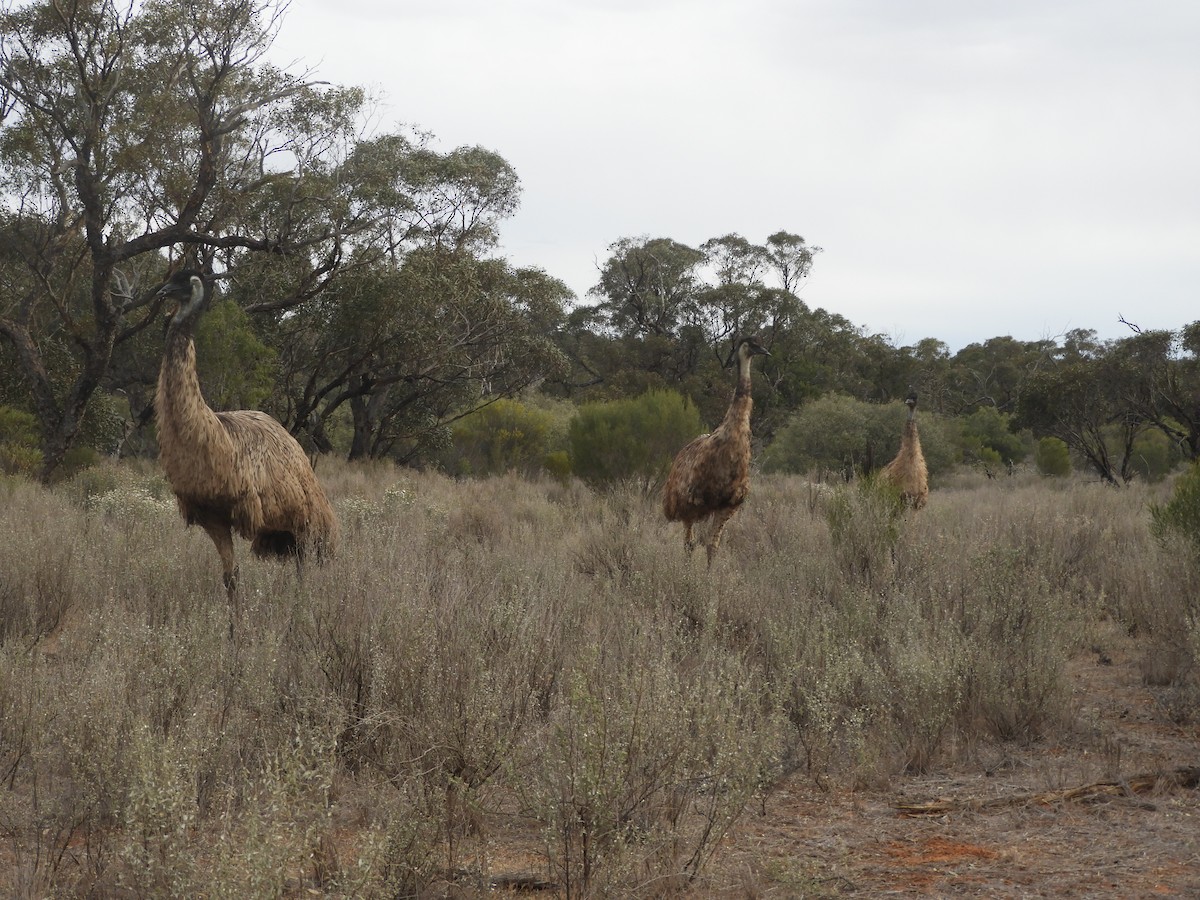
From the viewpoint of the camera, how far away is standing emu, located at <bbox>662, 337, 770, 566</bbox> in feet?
26.3

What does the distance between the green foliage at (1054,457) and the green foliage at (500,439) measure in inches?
435

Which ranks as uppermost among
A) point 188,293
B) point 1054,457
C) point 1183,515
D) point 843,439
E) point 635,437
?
point 188,293

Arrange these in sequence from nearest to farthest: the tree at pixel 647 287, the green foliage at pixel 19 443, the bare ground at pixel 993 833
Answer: the bare ground at pixel 993 833, the green foliage at pixel 19 443, the tree at pixel 647 287

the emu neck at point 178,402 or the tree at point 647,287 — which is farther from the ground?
the tree at point 647,287

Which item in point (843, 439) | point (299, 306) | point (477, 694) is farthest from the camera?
point (843, 439)

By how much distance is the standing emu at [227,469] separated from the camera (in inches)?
227

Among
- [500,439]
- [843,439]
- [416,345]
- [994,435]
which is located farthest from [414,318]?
[994,435]

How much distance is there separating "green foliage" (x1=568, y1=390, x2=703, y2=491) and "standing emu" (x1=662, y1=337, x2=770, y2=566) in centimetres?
461

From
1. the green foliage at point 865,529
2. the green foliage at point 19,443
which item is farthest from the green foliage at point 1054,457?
the green foliage at point 19,443

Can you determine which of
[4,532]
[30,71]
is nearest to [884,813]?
[4,532]

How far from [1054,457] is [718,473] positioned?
19.5m

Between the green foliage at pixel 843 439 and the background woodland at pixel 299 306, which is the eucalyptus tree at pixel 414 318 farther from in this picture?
the green foliage at pixel 843 439

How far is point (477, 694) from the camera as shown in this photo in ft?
12.3

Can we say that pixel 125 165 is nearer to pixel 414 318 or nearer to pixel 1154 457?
pixel 414 318
